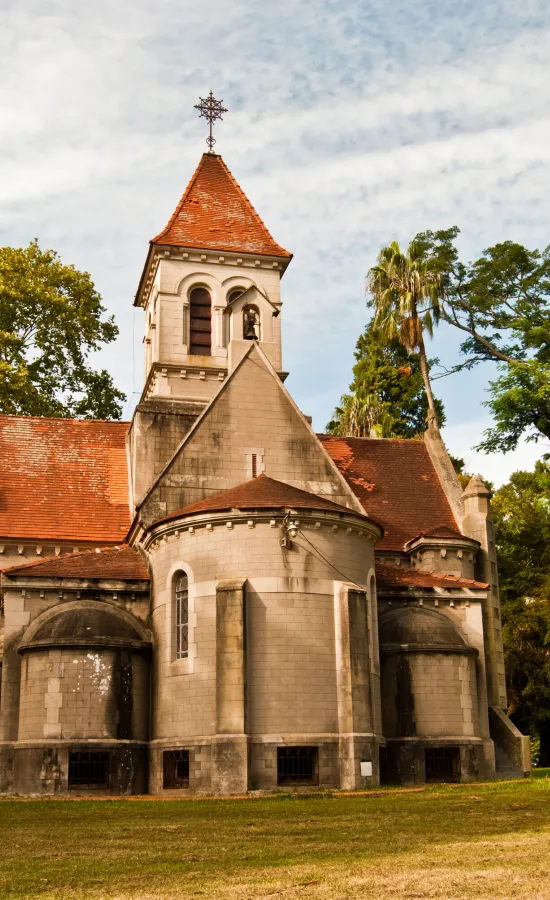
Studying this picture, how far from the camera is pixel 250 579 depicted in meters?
25.6

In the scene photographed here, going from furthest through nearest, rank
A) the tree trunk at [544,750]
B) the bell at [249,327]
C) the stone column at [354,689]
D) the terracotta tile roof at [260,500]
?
the tree trunk at [544,750], the bell at [249,327], the terracotta tile roof at [260,500], the stone column at [354,689]

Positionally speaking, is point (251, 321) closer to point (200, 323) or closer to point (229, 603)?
point (200, 323)

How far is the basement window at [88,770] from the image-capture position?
25500 millimetres

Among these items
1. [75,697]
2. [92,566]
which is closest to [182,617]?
[75,697]

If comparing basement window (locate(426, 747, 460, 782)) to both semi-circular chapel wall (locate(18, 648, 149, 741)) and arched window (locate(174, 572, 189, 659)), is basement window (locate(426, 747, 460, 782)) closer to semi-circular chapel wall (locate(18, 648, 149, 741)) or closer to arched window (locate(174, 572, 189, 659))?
arched window (locate(174, 572, 189, 659))

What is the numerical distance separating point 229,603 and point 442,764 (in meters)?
8.14

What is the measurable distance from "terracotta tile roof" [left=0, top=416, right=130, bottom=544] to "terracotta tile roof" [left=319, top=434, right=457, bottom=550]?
8.27m

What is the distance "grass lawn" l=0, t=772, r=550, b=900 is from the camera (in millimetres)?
9844

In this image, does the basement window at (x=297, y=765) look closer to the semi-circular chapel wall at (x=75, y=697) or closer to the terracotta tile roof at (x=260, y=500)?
the semi-circular chapel wall at (x=75, y=697)

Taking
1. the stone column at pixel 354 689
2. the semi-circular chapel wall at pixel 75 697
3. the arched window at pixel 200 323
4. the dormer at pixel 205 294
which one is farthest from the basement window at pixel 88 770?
the arched window at pixel 200 323

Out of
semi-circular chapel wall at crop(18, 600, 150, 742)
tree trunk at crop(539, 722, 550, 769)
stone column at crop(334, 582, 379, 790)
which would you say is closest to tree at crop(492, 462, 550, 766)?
tree trunk at crop(539, 722, 550, 769)

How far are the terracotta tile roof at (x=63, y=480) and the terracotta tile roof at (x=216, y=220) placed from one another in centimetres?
745

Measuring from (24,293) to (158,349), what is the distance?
1248 cm

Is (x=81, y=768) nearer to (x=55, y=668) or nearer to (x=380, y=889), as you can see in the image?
(x=55, y=668)
